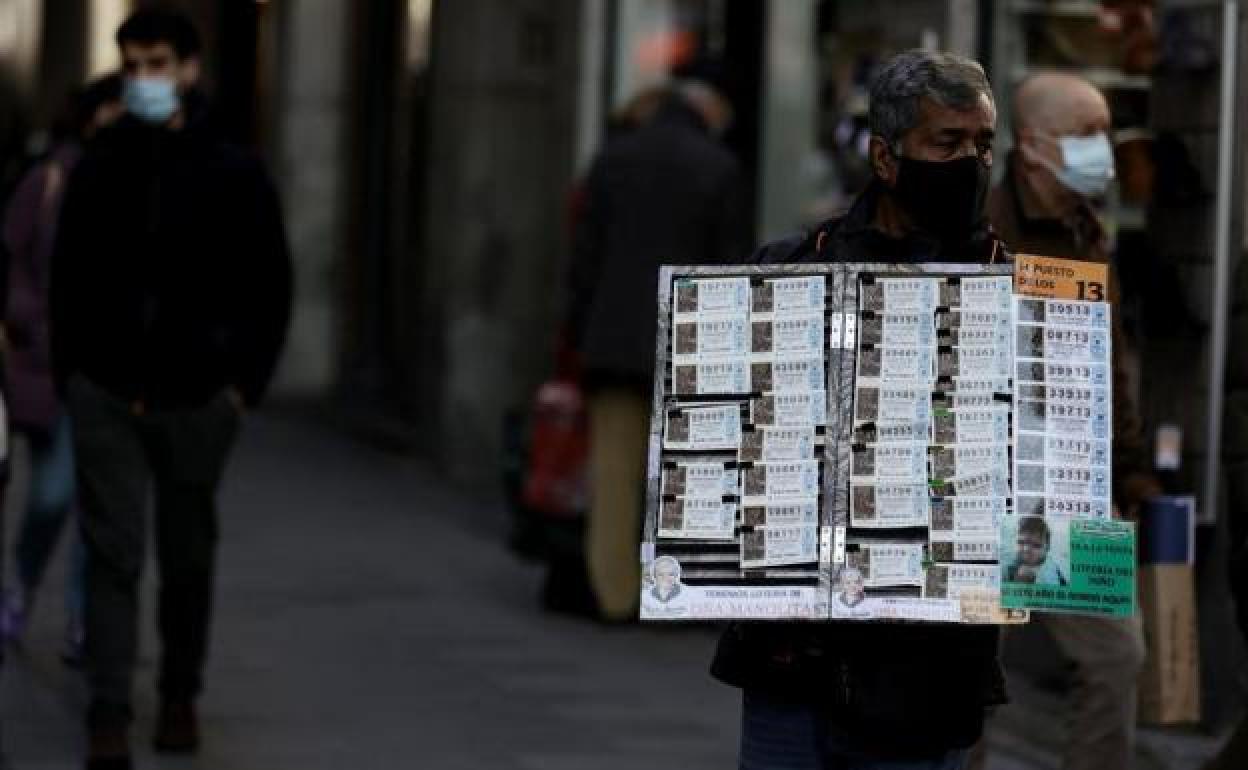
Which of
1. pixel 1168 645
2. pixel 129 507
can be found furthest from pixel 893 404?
pixel 129 507

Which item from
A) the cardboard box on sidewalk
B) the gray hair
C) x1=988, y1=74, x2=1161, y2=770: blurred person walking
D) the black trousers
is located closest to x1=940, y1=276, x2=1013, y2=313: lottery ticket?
the gray hair

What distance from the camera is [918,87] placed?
444cm

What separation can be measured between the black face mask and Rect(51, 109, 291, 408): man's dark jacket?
3491 mm

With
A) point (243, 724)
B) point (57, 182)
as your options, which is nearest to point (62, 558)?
point (57, 182)

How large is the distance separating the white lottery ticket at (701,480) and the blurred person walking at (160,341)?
3.37 metres

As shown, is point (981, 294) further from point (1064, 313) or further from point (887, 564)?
point (887, 564)

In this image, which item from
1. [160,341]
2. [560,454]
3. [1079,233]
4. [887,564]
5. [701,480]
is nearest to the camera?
[887,564]

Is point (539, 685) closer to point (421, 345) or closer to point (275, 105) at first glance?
point (421, 345)

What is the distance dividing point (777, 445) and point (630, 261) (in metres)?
5.96

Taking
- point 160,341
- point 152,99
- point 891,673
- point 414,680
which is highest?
point 152,99

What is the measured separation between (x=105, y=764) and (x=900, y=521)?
11.7ft

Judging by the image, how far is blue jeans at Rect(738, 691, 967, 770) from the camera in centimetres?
442

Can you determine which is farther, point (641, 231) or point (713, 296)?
point (641, 231)

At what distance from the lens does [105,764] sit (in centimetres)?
741
